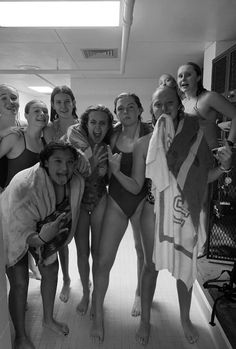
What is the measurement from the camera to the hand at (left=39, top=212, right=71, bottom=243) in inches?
55.7

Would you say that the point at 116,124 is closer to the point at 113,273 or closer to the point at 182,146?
the point at 182,146

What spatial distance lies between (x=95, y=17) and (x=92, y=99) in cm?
415

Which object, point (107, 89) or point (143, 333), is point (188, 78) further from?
point (107, 89)

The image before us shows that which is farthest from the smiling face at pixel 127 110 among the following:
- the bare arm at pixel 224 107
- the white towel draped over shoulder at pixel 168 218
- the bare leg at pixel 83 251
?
the bare arm at pixel 224 107

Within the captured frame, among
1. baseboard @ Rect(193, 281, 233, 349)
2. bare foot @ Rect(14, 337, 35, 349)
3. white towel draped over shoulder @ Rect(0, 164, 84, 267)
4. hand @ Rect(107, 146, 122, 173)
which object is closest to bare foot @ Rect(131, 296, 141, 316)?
baseboard @ Rect(193, 281, 233, 349)

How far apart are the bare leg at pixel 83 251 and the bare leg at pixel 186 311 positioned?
0.60m

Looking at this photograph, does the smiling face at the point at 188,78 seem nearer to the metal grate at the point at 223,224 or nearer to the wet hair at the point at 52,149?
the metal grate at the point at 223,224

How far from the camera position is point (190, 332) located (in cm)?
168

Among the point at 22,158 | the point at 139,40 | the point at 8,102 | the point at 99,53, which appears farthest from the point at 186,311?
the point at 99,53

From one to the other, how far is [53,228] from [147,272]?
23.3 inches

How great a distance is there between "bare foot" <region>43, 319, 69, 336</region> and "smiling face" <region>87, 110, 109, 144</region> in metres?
1.12

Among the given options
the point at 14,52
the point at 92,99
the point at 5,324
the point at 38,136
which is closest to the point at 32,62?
the point at 14,52

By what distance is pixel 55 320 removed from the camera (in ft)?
5.80

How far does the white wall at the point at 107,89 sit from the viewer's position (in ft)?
19.4
